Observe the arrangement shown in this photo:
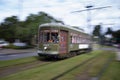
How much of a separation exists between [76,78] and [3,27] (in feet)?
225

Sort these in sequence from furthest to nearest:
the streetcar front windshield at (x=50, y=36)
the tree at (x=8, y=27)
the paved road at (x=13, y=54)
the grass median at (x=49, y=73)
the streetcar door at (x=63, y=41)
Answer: the tree at (x=8, y=27)
the paved road at (x=13, y=54)
the streetcar door at (x=63, y=41)
the streetcar front windshield at (x=50, y=36)
the grass median at (x=49, y=73)

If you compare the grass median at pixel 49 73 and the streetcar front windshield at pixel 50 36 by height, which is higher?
the streetcar front windshield at pixel 50 36

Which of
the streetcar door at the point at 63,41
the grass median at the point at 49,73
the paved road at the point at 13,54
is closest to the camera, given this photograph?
the grass median at the point at 49,73

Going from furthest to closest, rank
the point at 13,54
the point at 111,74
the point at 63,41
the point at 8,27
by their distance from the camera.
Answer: the point at 8,27
the point at 13,54
the point at 63,41
the point at 111,74

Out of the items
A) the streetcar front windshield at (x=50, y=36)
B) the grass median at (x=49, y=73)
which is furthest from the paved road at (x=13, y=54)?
the grass median at (x=49, y=73)

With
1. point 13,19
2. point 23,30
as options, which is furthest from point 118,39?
point 23,30

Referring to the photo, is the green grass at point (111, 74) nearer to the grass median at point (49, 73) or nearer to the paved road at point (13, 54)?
the grass median at point (49, 73)

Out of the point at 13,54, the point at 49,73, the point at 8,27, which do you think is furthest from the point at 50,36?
the point at 8,27

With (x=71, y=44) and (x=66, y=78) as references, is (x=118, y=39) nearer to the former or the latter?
(x=71, y=44)

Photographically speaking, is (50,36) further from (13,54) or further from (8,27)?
(8,27)

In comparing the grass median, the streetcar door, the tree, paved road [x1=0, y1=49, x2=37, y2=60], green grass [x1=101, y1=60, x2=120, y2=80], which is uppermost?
the tree

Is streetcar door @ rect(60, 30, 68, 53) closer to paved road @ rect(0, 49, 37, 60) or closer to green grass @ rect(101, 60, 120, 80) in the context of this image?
paved road @ rect(0, 49, 37, 60)

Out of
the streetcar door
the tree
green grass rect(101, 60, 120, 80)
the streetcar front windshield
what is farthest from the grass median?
the tree

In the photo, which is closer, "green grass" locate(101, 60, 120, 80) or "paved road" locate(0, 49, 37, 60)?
"green grass" locate(101, 60, 120, 80)
